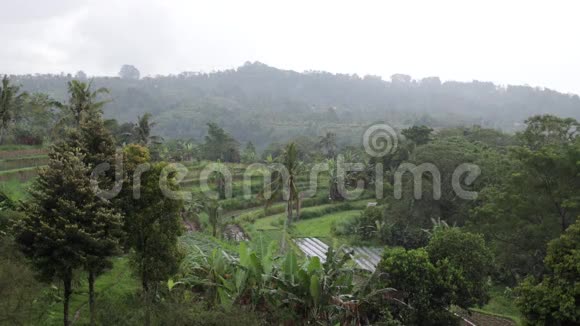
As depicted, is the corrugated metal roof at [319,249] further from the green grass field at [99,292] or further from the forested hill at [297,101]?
the forested hill at [297,101]

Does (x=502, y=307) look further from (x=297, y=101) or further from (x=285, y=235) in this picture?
(x=297, y=101)

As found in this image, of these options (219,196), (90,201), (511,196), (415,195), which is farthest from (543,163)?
(219,196)

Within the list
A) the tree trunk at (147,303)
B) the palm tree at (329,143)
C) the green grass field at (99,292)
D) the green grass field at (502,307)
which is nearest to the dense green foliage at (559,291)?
the green grass field at (502,307)

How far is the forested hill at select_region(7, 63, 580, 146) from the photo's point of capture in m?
82.3

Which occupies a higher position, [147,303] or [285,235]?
[147,303]

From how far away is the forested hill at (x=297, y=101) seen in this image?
8231 centimetres

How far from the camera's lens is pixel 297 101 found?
113 meters

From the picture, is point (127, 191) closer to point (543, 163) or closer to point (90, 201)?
point (90, 201)

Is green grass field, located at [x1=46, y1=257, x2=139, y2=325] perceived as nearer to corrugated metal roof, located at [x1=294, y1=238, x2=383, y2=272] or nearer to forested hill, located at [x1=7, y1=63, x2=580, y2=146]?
corrugated metal roof, located at [x1=294, y1=238, x2=383, y2=272]

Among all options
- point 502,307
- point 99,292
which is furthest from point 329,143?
point 99,292

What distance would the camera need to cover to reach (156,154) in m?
31.1

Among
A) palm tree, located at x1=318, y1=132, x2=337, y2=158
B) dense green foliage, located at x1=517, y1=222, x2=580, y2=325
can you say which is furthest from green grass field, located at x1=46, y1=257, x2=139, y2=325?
palm tree, located at x1=318, y1=132, x2=337, y2=158

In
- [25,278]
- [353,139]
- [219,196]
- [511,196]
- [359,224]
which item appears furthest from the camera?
[353,139]

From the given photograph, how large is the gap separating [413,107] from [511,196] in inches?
4294
